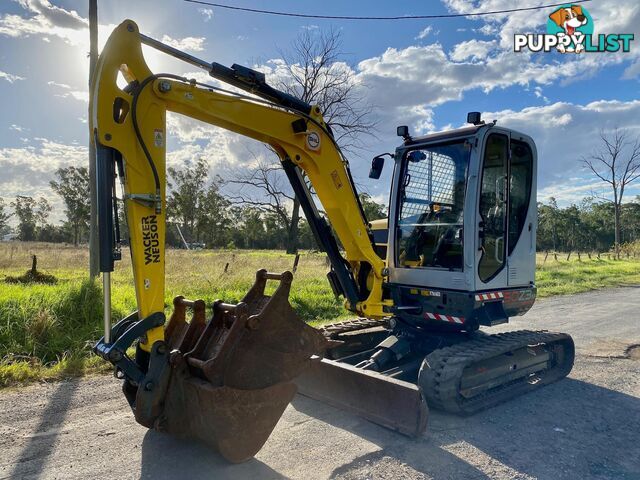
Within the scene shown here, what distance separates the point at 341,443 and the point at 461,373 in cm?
130

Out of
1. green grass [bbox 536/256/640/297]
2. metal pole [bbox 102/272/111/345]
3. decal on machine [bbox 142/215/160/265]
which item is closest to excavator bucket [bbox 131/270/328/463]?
metal pole [bbox 102/272/111/345]

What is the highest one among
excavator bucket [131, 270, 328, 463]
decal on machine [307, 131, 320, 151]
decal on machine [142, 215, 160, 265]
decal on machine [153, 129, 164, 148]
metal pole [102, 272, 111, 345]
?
decal on machine [307, 131, 320, 151]

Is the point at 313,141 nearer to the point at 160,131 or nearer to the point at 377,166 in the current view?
the point at 377,166

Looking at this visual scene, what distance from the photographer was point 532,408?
16.2 ft

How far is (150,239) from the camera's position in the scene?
12.0 feet

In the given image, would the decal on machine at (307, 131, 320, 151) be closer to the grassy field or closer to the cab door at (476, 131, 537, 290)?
the cab door at (476, 131, 537, 290)

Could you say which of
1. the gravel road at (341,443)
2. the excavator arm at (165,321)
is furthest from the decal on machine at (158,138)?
the gravel road at (341,443)

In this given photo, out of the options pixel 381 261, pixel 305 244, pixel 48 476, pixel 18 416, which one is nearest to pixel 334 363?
pixel 381 261

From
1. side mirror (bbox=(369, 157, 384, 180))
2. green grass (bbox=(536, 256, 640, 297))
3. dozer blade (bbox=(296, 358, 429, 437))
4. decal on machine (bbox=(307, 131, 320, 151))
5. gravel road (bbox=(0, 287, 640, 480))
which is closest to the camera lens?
gravel road (bbox=(0, 287, 640, 480))

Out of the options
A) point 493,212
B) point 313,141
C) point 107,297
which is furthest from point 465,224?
point 107,297

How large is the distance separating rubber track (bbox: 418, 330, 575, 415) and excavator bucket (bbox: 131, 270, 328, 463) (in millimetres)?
1355

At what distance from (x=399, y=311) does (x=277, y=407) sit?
217 centimetres

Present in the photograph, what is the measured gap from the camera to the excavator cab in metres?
5.07

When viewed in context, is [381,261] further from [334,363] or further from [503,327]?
[503,327]
